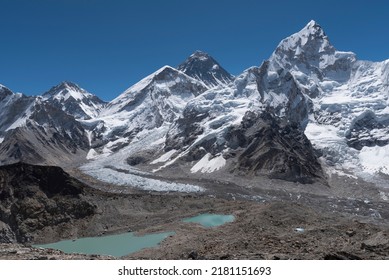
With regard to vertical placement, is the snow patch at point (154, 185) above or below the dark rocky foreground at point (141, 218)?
above

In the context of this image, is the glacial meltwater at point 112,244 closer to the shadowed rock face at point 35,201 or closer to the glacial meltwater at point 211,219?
the shadowed rock face at point 35,201

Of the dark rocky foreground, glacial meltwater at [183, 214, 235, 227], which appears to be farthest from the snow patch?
glacial meltwater at [183, 214, 235, 227]

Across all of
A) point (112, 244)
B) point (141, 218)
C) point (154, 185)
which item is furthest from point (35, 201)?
point (154, 185)

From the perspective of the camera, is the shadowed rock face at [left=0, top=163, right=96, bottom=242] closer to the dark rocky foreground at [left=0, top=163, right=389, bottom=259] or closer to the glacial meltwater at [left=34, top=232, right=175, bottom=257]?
the dark rocky foreground at [left=0, top=163, right=389, bottom=259]

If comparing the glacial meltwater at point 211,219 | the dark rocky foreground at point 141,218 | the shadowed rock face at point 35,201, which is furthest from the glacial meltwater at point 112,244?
the glacial meltwater at point 211,219

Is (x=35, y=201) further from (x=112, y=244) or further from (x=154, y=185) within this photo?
(x=154, y=185)

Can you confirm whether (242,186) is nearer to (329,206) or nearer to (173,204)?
(329,206)
